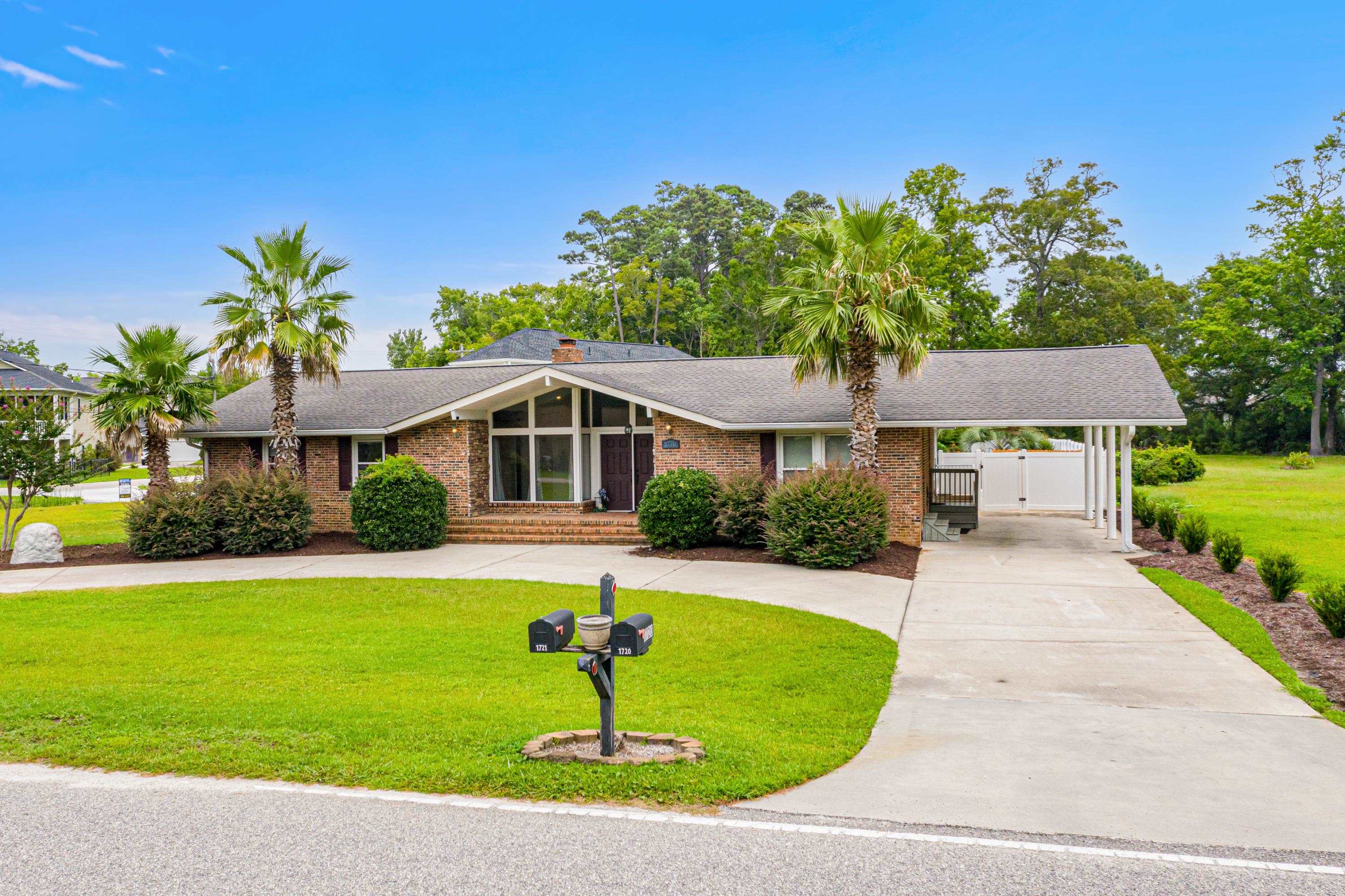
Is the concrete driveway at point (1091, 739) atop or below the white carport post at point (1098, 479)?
below

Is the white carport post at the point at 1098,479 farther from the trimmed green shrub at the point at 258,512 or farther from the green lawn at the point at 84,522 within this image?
the green lawn at the point at 84,522

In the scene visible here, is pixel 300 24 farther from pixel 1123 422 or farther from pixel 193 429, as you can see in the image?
pixel 1123 422

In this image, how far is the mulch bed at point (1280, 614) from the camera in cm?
809

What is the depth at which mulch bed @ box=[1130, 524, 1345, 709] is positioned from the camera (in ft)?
26.5

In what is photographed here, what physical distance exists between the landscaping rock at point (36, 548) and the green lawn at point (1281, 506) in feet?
69.3

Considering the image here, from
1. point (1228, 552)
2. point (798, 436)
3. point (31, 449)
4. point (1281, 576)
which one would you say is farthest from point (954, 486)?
point (31, 449)

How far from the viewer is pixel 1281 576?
10.9 meters

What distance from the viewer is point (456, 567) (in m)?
14.8

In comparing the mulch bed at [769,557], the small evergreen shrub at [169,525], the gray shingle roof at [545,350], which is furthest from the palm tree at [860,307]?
the gray shingle roof at [545,350]

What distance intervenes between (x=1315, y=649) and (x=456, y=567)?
38.1ft

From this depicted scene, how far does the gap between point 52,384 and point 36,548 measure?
40209 millimetres

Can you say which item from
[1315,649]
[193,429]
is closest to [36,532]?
[193,429]

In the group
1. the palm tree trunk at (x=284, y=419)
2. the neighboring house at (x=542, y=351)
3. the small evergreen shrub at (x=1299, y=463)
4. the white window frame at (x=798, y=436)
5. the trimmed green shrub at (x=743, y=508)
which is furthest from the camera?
the small evergreen shrub at (x=1299, y=463)

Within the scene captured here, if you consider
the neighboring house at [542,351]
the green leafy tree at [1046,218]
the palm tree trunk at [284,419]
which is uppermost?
the green leafy tree at [1046,218]
